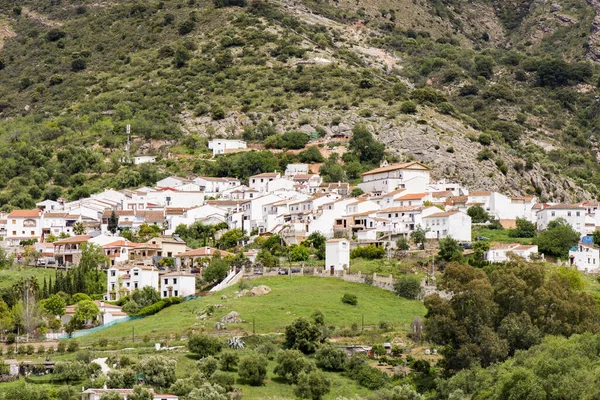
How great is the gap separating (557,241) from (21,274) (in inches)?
1523

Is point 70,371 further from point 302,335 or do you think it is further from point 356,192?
point 356,192

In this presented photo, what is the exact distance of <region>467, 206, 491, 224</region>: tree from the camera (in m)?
94.0

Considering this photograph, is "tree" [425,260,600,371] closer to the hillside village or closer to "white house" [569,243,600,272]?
the hillside village

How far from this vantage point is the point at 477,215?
3706 inches

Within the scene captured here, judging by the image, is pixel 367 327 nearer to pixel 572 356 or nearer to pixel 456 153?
pixel 572 356

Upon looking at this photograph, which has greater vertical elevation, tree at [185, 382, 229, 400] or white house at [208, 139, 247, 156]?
white house at [208, 139, 247, 156]

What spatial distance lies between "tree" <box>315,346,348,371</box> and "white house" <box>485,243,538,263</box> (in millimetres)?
19089

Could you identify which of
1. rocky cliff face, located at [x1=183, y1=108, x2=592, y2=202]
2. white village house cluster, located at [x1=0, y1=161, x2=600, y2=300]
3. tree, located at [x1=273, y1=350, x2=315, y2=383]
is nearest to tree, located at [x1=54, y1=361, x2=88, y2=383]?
tree, located at [x1=273, y1=350, x2=315, y2=383]

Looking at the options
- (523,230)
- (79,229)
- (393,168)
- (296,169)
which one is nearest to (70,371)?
(79,229)

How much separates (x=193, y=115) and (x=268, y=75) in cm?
1438

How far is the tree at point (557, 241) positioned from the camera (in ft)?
279

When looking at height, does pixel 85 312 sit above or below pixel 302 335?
above

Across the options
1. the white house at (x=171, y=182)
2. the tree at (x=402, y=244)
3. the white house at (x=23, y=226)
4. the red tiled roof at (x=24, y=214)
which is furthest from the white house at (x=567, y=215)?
the red tiled roof at (x=24, y=214)

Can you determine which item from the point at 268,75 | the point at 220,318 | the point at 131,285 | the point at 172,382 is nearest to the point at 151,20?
the point at 268,75
